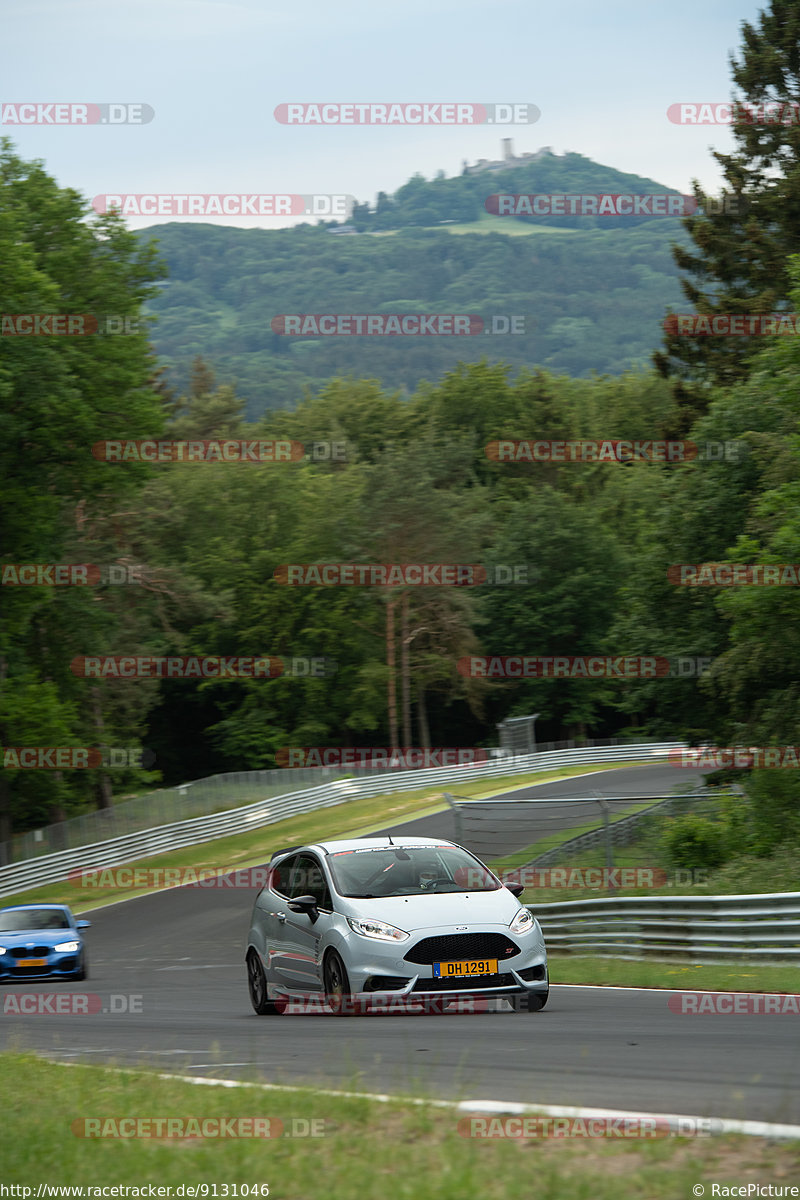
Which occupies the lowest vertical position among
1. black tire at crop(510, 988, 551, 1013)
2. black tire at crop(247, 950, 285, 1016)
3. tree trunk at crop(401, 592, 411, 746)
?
tree trunk at crop(401, 592, 411, 746)

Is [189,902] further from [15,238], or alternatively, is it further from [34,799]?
[15,238]

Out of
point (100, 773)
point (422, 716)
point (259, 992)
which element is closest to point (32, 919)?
point (259, 992)

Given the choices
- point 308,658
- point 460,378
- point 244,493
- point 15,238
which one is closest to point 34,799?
point 15,238

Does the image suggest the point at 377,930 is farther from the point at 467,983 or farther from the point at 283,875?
the point at 283,875

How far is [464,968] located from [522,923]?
641 millimetres

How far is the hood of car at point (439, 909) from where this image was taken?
37.6 ft

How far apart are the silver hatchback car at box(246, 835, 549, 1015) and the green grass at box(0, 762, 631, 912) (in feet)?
83.6

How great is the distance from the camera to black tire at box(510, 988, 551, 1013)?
38.0 ft

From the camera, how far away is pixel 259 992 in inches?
532

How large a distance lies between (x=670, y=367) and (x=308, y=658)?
29.3m

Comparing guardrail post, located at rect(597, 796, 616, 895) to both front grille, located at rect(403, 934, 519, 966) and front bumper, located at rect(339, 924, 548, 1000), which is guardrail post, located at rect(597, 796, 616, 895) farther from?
front grille, located at rect(403, 934, 519, 966)

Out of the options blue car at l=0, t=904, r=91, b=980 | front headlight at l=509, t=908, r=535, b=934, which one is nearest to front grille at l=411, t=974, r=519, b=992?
front headlight at l=509, t=908, r=535, b=934

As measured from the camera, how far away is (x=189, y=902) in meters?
35.2

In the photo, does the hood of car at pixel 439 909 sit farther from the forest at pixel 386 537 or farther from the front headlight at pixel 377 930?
the forest at pixel 386 537
